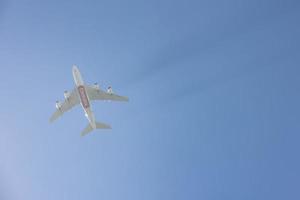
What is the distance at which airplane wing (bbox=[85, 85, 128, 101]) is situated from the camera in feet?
103

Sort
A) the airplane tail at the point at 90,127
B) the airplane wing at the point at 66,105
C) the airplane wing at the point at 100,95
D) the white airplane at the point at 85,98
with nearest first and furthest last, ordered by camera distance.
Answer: the white airplane at the point at 85,98, the airplane wing at the point at 100,95, the airplane tail at the point at 90,127, the airplane wing at the point at 66,105

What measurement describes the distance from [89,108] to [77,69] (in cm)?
296

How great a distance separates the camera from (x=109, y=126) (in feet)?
105

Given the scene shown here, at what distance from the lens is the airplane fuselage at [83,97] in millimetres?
30156

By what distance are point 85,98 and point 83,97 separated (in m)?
0.15

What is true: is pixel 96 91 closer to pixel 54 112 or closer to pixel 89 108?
pixel 89 108

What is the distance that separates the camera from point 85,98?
102 ft

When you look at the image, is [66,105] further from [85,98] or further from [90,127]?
[90,127]

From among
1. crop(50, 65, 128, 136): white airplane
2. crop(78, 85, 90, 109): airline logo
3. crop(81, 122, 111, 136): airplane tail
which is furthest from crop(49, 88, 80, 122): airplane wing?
crop(81, 122, 111, 136): airplane tail

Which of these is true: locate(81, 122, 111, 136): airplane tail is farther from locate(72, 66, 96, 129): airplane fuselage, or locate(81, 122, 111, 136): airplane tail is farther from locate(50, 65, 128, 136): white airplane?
locate(72, 66, 96, 129): airplane fuselage

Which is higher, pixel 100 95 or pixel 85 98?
pixel 100 95

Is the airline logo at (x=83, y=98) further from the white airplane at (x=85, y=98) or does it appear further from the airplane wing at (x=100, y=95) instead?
the airplane wing at (x=100, y=95)

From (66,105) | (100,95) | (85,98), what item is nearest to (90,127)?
(66,105)

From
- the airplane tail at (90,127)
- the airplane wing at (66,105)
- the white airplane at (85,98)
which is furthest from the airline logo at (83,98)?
the airplane tail at (90,127)
